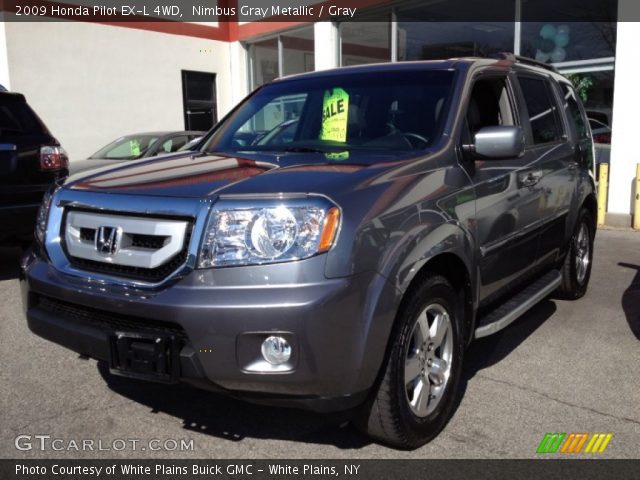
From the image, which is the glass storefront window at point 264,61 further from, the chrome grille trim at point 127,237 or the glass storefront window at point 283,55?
the chrome grille trim at point 127,237

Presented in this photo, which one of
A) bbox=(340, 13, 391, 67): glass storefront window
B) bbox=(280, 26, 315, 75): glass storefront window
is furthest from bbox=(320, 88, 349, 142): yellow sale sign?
bbox=(280, 26, 315, 75): glass storefront window

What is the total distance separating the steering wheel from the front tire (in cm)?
74

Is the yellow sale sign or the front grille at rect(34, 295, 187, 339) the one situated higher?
the yellow sale sign

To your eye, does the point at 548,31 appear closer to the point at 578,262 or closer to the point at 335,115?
the point at 578,262

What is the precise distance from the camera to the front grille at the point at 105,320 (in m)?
2.47

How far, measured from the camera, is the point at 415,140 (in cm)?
330

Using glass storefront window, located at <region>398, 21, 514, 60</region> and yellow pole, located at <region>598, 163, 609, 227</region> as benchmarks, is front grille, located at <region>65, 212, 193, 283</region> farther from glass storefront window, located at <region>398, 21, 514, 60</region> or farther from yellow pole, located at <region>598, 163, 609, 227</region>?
glass storefront window, located at <region>398, 21, 514, 60</region>

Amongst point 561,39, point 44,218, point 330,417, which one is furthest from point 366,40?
point 330,417

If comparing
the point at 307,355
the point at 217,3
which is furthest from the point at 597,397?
the point at 217,3

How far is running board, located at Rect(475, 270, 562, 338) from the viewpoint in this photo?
11.2 ft

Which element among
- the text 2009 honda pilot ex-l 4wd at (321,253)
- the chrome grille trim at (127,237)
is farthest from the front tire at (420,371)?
the chrome grille trim at (127,237)

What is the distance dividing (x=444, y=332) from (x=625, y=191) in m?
6.82

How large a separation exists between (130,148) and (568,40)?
7.23 m
